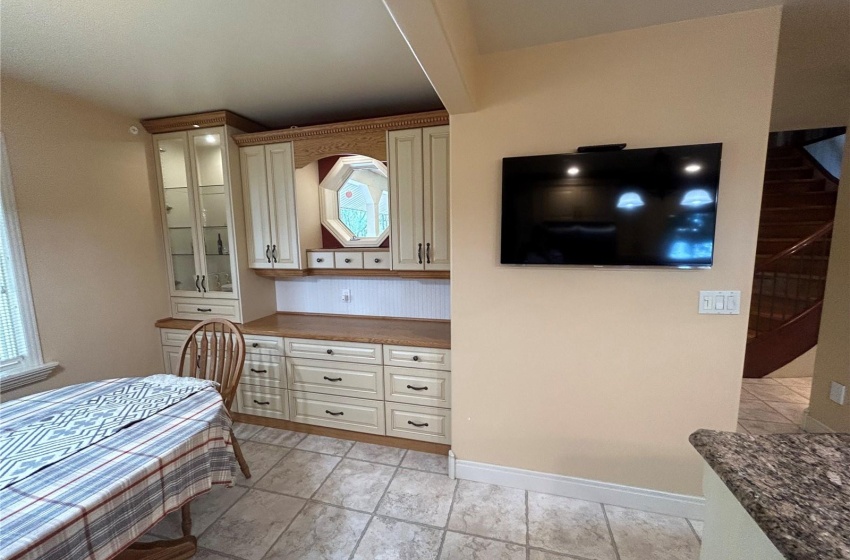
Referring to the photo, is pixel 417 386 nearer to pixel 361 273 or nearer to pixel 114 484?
pixel 361 273

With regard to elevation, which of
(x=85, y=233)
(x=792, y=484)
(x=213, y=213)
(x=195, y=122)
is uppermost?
(x=195, y=122)

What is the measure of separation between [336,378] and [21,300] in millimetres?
1954

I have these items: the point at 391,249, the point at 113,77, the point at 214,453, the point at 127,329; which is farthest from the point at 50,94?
the point at 214,453

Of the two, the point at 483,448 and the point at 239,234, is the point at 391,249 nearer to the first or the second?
the point at 239,234

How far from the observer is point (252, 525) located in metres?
1.69

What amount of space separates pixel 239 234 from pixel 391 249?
1.28m

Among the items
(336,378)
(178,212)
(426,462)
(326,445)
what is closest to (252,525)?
(326,445)

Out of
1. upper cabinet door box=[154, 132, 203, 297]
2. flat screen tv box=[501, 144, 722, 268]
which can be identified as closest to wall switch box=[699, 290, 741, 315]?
flat screen tv box=[501, 144, 722, 268]

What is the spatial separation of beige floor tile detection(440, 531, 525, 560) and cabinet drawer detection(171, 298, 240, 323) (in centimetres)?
221

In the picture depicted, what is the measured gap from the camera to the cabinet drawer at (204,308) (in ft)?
8.78

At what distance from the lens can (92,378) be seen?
92.0 inches

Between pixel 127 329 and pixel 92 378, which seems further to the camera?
pixel 127 329

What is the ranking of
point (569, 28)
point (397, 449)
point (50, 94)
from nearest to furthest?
point (569, 28), point (50, 94), point (397, 449)

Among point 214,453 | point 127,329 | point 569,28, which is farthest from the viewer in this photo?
point 127,329
